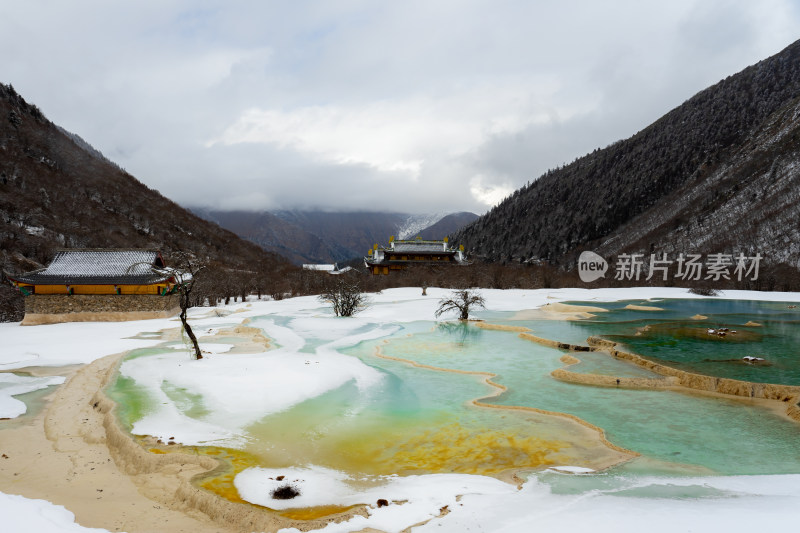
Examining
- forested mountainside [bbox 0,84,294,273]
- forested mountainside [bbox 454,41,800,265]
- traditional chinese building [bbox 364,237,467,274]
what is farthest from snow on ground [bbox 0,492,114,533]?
forested mountainside [bbox 454,41,800,265]

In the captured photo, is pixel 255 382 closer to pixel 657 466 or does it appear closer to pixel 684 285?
pixel 657 466

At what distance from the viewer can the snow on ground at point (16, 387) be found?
39.4 feet

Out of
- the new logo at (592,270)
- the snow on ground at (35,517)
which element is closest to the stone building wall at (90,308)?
the snow on ground at (35,517)

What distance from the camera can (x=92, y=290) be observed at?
33.1m

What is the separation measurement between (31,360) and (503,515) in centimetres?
2053

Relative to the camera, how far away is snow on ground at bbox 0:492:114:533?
6070 millimetres

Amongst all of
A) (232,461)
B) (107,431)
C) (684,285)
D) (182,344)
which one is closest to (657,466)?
(232,461)

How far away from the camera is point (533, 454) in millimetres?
9273

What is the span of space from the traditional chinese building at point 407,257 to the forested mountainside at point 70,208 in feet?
76.7

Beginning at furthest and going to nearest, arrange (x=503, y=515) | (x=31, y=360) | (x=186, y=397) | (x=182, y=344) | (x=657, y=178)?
(x=657, y=178), (x=182, y=344), (x=31, y=360), (x=186, y=397), (x=503, y=515)

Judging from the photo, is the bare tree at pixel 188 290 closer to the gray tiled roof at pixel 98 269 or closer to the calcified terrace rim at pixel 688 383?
the calcified terrace rim at pixel 688 383

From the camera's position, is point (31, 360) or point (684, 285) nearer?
point (31, 360)

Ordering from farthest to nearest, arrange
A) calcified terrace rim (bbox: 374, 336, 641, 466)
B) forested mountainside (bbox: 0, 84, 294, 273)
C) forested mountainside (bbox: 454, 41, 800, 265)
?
forested mountainside (bbox: 454, 41, 800, 265) → forested mountainside (bbox: 0, 84, 294, 273) → calcified terrace rim (bbox: 374, 336, 641, 466)

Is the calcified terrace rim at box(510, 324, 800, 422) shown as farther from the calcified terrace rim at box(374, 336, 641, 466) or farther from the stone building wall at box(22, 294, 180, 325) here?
the stone building wall at box(22, 294, 180, 325)
